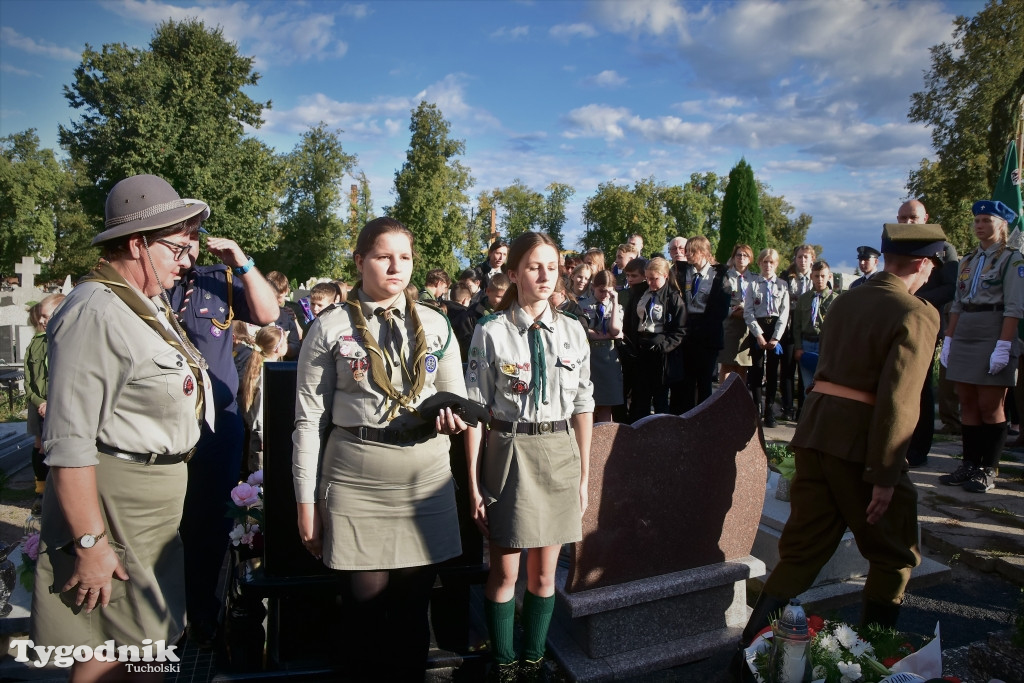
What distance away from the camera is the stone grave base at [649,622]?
3271mm

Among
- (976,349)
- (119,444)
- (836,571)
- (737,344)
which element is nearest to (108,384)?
(119,444)

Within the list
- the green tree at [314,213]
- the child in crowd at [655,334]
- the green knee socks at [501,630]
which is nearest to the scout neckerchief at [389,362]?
the green knee socks at [501,630]

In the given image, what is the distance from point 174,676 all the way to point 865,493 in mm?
3325

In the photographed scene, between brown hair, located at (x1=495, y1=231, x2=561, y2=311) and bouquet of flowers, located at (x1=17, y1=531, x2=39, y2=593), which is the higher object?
brown hair, located at (x1=495, y1=231, x2=561, y2=311)

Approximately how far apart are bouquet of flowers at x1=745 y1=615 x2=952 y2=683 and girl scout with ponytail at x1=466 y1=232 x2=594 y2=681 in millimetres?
922

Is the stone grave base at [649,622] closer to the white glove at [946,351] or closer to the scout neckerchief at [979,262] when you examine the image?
the white glove at [946,351]

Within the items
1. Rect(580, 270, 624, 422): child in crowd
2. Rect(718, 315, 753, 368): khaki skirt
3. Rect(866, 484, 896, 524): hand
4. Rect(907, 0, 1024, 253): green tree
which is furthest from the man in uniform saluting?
Rect(907, 0, 1024, 253): green tree

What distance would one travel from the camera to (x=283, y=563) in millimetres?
3242

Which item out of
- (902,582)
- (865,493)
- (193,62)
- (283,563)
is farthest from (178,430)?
(193,62)

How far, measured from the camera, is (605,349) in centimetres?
683

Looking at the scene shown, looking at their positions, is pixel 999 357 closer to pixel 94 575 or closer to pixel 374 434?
pixel 374 434

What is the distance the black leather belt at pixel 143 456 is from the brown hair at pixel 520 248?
4.95ft

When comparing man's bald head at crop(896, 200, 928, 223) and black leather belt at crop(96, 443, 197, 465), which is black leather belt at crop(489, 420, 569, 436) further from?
man's bald head at crop(896, 200, 928, 223)

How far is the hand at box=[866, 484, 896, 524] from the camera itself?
288cm
